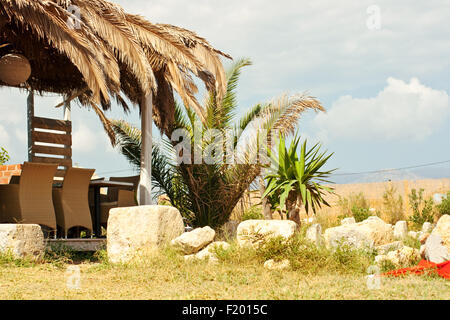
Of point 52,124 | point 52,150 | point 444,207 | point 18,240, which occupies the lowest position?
point 18,240

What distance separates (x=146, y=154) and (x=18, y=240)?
340cm

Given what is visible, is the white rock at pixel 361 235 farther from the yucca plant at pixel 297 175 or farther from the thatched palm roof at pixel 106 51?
the thatched palm roof at pixel 106 51

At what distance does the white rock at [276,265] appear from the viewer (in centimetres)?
605

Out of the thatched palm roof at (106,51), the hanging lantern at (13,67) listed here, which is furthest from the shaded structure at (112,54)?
the hanging lantern at (13,67)

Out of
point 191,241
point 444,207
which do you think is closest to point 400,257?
point 191,241

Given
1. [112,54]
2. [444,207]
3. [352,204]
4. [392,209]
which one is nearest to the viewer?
[112,54]

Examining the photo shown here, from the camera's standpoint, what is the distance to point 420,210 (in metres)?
15.0

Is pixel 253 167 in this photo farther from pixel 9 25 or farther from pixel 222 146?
pixel 9 25

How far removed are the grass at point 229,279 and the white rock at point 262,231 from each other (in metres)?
0.16

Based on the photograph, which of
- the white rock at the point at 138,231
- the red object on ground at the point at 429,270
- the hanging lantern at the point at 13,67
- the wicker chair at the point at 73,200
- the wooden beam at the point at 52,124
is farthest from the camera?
the wooden beam at the point at 52,124

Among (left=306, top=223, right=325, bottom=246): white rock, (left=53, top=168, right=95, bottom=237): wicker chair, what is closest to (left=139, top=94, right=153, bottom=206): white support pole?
(left=53, top=168, right=95, bottom=237): wicker chair

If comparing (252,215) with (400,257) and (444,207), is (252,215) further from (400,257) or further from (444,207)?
(400,257)

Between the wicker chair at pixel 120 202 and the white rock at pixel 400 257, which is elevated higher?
the wicker chair at pixel 120 202
